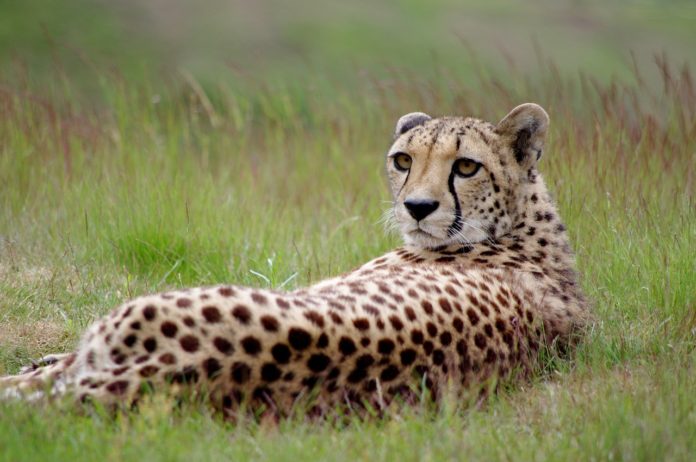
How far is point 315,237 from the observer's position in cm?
602

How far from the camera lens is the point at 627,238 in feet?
16.6

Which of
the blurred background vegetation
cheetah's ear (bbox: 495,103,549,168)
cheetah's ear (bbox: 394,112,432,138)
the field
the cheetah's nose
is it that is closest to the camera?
the field

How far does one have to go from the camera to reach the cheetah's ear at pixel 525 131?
4584 mm

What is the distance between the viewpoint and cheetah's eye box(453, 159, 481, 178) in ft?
14.5

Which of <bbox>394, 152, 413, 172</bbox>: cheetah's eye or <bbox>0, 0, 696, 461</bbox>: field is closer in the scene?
<bbox>0, 0, 696, 461</bbox>: field

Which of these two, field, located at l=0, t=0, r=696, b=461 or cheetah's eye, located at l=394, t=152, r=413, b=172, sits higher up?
cheetah's eye, located at l=394, t=152, r=413, b=172

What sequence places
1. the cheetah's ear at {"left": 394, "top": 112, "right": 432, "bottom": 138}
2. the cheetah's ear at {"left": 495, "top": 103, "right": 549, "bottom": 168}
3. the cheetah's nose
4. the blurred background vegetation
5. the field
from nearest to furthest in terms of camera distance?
1. the field
2. the cheetah's nose
3. the cheetah's ear at {"left": 495, "top": 103, "right": 549, "bottom": 168}
4. the cheetah's ear at {"left": 394, "top": 112, "right": 432, "bottom": 138}
5. the blurred background vegetation

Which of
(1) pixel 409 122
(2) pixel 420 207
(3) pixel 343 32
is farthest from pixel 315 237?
(3) pixel 343 32

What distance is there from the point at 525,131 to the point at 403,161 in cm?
57

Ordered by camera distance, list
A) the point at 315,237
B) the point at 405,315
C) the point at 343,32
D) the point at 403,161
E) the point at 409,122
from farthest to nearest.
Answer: the point at 343,32
the point at 315,237
the point at 409,122
the point at 403,161
the point at 405,315

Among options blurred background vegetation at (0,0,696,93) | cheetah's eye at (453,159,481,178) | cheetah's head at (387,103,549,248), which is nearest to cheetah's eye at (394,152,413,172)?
cheetah's head at (387,103,549,248)

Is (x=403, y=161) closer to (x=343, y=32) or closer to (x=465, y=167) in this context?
(x=465, y=167)

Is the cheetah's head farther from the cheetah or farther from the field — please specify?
the field

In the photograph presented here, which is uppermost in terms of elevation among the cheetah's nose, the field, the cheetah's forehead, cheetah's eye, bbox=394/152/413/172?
the cheetah's forehead
